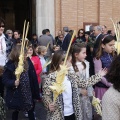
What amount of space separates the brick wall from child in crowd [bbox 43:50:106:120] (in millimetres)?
9589

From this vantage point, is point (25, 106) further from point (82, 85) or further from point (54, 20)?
point (54, 20)

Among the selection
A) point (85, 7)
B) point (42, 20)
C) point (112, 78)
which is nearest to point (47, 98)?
point (112, 78)

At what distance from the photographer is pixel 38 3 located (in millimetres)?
13484

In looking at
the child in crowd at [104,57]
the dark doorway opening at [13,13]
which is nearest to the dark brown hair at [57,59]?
the child in crowd at [104,57]

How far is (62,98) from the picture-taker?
14.0ft

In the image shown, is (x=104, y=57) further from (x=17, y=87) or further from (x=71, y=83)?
(x=17, y=87)

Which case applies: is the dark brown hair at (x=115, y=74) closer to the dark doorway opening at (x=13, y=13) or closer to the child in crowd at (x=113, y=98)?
the child in crowd at (x=113, y=98)

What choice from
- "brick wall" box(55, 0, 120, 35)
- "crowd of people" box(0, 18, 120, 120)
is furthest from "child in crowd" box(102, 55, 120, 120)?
"brick wall" box(55, 0, 120, 35)

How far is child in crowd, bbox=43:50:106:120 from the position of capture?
4.22 m

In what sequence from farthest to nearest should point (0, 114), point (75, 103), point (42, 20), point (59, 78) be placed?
point (42, 20) < point (0, 114) < point (75, 103) < point (59, 78)

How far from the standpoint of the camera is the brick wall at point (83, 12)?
13.8 m

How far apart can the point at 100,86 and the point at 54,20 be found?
8581mm

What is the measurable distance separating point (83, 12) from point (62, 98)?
10670 mm

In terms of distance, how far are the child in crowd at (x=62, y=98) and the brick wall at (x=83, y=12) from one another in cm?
959
